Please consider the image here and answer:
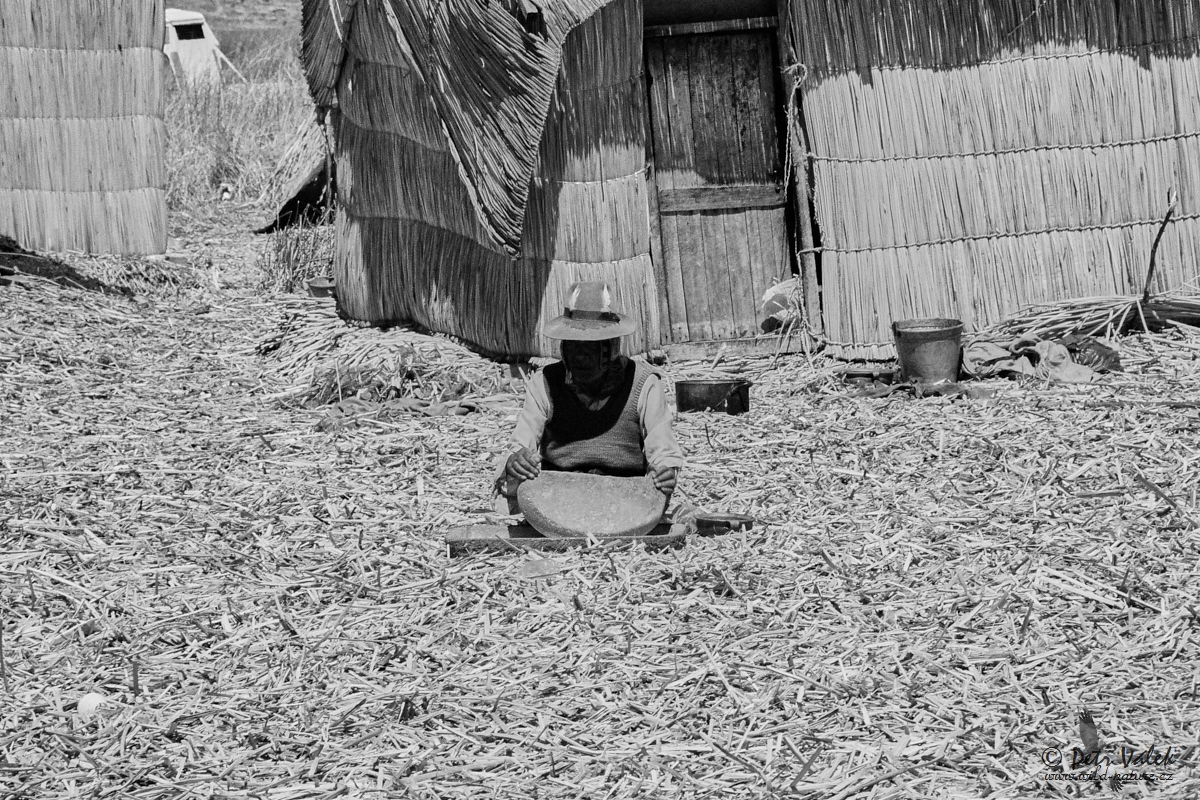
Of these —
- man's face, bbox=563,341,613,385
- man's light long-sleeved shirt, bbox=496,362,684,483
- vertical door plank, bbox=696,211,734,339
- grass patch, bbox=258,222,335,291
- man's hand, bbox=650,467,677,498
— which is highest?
grass patch, bbox=258,222,335,291

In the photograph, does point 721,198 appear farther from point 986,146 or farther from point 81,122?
point 81,122

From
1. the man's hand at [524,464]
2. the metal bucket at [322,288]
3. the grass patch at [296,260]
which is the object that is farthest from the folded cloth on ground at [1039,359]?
the grass patch at [296,260]

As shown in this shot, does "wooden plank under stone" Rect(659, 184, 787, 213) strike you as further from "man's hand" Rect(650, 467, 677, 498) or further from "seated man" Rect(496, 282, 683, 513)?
"man's hand" Rect(650, 467, 677, 498)

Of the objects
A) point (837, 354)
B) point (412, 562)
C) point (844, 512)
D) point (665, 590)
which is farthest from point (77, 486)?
point (837, 354)

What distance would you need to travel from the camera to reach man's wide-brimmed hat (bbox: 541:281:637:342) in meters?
5.29

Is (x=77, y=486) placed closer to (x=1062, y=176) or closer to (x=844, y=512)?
(x=844, y=512)

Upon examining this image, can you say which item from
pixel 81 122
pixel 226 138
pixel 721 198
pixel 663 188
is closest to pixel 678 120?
pixel 663 188

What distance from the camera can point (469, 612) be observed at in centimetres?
494

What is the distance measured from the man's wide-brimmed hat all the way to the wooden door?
352 cm

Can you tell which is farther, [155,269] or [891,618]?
[155,269]

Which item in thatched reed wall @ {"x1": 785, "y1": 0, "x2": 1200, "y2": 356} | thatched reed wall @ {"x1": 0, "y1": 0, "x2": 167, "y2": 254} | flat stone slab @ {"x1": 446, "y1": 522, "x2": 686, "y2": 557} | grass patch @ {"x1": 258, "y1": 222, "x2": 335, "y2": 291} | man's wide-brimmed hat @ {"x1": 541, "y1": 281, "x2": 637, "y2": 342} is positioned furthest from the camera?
grass patch @ {"x1": 258, "y1": 222, "x2": 335, "y2": 291}

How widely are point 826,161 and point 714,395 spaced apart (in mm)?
1870

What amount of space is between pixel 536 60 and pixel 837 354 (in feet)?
8.71

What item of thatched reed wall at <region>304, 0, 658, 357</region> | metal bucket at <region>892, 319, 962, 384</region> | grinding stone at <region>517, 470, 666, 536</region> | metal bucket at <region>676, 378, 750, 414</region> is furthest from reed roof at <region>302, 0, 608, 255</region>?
grinding stone at <region>517, 470, 666, 536</region>
